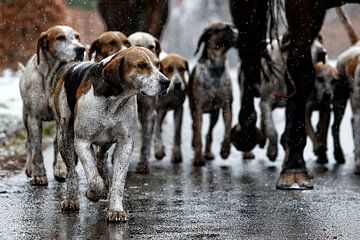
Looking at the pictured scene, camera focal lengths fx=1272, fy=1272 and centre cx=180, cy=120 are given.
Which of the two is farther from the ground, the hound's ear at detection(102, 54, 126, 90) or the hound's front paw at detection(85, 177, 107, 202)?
the hound's ear at detection(102, 54, 126, 90)

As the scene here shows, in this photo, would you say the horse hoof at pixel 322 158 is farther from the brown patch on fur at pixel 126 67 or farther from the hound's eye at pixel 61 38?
the brown patch on fur at pixel 126 67

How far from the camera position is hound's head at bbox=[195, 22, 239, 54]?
14586mm

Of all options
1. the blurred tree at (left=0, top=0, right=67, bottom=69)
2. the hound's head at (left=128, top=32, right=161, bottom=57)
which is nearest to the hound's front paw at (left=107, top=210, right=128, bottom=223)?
the hound's head at (left=128, top=32, right=161, bottom=57)

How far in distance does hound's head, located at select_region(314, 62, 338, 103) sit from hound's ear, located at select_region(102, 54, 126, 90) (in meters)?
5.82

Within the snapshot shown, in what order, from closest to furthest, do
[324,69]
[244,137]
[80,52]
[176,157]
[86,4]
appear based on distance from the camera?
[80,52] < [244,137] < [176,157] < [324,69] < [86,4]

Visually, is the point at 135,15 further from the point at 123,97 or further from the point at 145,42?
the point at 123,97

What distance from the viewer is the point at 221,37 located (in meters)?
14.7

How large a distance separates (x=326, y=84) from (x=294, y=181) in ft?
11.1

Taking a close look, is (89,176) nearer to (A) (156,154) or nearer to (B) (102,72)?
(B) (102,72)

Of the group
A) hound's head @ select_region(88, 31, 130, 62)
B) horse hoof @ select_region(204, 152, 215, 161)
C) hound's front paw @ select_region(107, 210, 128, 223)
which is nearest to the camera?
hound's front paw @ select_region(107, 210, 128, 223)

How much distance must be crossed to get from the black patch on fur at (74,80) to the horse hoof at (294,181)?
2.49 metres

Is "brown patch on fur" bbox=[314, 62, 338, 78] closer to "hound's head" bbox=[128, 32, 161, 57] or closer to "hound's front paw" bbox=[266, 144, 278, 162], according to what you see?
"hound's front paw" bbox=[266, 144, 278, 162]

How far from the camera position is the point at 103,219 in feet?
28.5

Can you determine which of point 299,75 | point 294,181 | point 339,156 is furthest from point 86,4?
point 294,181
